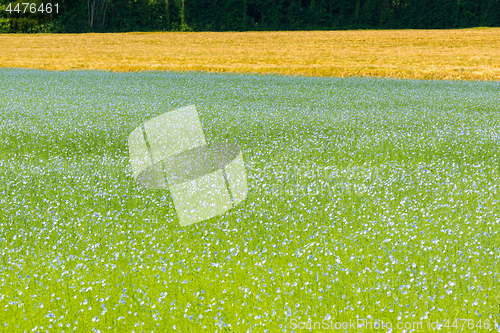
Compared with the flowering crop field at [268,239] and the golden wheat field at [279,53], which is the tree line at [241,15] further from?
the flowering crop field at [268,239]

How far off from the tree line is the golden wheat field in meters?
11.1

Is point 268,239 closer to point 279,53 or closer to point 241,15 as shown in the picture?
point 279,53

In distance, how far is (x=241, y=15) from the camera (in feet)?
289

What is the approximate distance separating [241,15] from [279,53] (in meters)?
40.5

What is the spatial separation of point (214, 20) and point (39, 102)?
71.2 metres

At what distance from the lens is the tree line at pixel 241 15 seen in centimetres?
8256

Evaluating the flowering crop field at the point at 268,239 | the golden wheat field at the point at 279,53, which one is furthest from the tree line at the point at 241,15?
the flowering crop field at the point at 268,239

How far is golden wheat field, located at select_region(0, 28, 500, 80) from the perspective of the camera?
1479 inches

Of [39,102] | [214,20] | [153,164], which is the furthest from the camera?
[214,20]

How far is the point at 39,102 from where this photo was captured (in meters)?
20.5

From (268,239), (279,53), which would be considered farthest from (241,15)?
(268,239)

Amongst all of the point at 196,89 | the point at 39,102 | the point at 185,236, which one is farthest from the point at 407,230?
the point at 196,89

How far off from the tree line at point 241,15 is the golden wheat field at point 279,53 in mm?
11082

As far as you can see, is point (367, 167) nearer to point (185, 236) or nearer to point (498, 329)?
point (185, 236)
